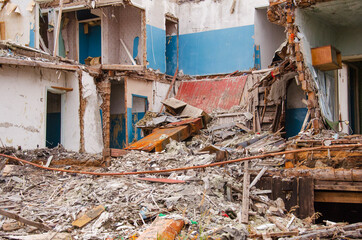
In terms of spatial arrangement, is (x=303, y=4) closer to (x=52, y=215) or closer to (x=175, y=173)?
(x=175, y=173)

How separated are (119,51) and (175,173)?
10.1 meters

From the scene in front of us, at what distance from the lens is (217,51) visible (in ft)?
59.1

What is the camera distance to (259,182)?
8.80 m

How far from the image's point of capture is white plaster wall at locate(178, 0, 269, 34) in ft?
57.1

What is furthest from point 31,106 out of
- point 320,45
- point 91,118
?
point 320,45

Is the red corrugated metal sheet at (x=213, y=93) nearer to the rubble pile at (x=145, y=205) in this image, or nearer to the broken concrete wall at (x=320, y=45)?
the broken concrete wall at (x=320, y=45)

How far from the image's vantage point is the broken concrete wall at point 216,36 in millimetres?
17344

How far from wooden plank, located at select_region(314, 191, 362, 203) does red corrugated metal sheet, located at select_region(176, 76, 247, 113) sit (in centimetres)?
759

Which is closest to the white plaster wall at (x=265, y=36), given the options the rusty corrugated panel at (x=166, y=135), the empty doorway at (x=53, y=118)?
the rusty corrugated panel at (x=166, y=135)

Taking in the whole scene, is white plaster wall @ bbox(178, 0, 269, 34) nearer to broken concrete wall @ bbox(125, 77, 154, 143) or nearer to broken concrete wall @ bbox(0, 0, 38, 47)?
broken concrete wall @ bbox(125, 77, 154, 143)

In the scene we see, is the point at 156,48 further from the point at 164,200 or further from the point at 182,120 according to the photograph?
the point at 164,200

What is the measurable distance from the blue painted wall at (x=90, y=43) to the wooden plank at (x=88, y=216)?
12.7 meters

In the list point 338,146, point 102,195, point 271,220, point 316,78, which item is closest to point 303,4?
point 316,78

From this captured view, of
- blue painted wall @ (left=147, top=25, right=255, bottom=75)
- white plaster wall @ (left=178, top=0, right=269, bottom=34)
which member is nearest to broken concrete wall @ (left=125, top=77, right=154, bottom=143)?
blue painted wall @ (left=147, top=25, right=255, bottom=75)
